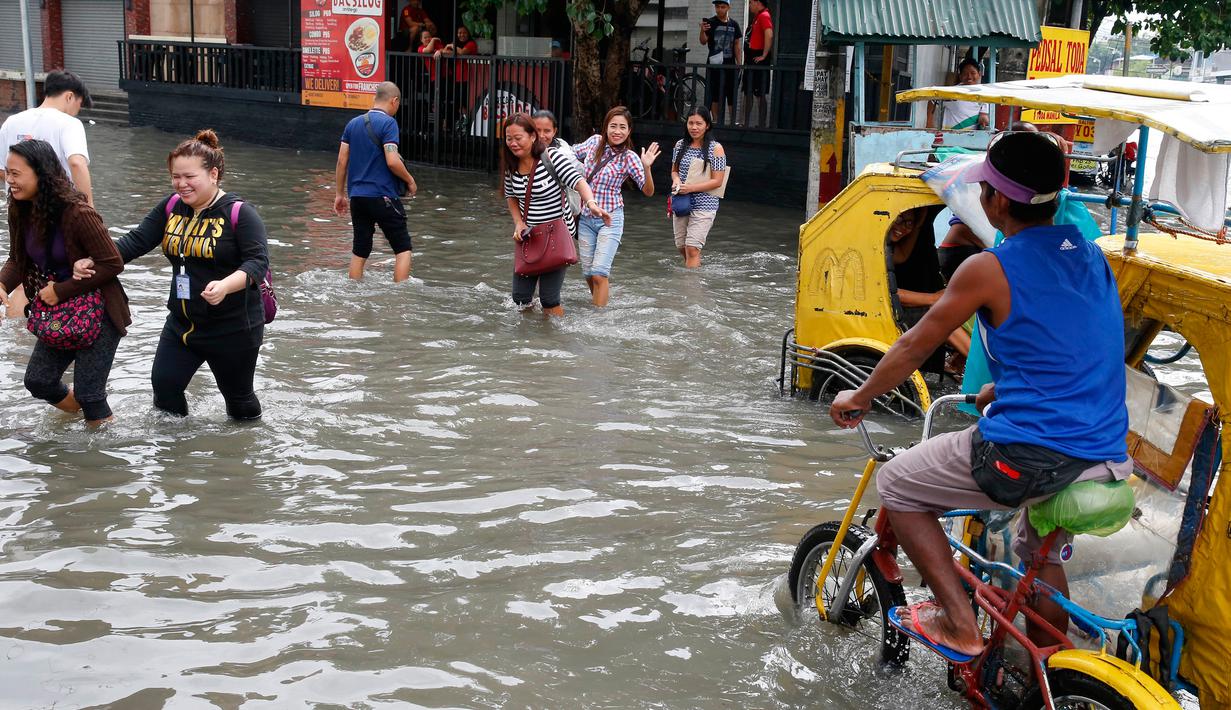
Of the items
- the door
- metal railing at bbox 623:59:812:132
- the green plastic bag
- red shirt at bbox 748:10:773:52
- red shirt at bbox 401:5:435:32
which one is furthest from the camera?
the door

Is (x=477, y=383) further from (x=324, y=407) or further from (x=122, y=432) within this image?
(x=122, y=432)

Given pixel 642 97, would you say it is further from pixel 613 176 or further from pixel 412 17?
pixel 613 176

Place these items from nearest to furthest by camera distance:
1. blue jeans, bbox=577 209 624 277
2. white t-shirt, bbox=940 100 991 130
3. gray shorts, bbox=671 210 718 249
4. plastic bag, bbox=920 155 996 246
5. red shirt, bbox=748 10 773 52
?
plastic bag, bbox=920 155 996 246
blue jeans, bbox=577 209 624 277
gray shorts, bbox=671 210 718 249
white t-shirt, bbox=940 100 991 130
red shirt, bbox=748 10 773 52

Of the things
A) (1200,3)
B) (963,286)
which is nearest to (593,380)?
(963,286)

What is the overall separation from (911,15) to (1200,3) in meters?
13.1

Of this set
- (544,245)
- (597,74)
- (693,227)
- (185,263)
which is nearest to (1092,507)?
(185,263)

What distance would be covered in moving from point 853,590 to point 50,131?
21.5 ft

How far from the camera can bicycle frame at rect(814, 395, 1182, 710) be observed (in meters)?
3.52

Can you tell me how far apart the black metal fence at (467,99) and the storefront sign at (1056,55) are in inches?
286

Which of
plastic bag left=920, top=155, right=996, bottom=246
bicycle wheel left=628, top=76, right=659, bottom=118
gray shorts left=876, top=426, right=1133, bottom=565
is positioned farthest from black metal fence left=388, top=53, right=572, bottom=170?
gray shorts left=876, top=426, right=1133, bottom=565

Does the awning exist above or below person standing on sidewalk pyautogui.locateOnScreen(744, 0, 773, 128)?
below

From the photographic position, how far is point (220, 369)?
6.44m

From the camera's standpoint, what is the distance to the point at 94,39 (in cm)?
3139

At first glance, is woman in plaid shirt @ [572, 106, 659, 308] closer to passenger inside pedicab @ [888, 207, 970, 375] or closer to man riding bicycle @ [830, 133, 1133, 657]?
passenger inside pedicab @ [888, 207, 970, 375]
